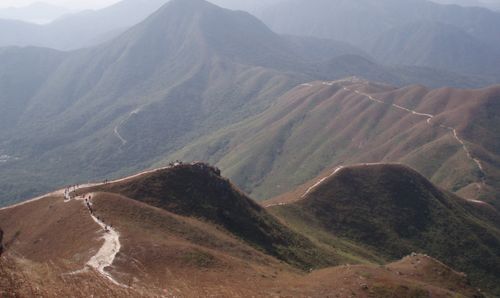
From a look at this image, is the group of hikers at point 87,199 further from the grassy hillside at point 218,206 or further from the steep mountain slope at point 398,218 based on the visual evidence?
the steep mountain slope at point 398,218

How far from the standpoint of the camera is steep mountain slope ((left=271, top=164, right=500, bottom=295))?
120 meters

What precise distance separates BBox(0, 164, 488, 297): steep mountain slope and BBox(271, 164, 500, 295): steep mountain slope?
Answer: 22.8 m

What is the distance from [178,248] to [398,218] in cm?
8610

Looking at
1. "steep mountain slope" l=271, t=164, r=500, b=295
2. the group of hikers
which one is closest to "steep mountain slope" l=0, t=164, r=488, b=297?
the group of hikers

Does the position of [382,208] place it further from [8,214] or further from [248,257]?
[8,214]

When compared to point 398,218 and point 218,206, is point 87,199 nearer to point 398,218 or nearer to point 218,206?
point 218,206

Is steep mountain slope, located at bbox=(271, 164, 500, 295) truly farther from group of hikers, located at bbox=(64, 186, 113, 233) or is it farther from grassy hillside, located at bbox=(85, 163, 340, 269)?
group of hikers, located at bbox=(64, 186, 113, 233)

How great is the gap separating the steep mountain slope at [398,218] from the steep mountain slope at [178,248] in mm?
22760

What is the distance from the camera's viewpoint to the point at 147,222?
72.2 metres

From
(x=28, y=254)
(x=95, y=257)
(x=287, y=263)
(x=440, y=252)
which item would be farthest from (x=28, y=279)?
(x=440, y=252)

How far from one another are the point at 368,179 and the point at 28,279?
125963 millimetres

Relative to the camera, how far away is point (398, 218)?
13075cm

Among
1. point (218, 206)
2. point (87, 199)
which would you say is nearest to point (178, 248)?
point (87, 199)

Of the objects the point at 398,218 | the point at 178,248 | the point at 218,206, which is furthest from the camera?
the point at 398,218
